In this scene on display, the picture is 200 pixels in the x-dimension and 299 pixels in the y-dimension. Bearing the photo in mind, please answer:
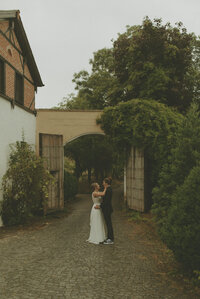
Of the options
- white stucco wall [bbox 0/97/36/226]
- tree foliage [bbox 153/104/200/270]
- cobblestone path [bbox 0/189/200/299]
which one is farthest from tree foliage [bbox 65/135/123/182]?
tree foliage [bbox 153/104/200/270]

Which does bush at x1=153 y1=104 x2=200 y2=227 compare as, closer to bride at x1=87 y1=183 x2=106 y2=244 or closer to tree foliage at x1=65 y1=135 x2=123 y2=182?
bride at x1=87 y1=183 x2=106 y2=244

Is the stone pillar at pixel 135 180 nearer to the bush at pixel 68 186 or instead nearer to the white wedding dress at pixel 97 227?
the white wedding dress at pixel 97 227

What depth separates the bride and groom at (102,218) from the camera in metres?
8.84

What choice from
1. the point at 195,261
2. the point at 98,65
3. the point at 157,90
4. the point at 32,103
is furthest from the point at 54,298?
the point at 98,65

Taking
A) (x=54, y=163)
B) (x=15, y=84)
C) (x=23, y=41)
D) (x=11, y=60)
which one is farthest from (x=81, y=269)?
(x=23, y=41)

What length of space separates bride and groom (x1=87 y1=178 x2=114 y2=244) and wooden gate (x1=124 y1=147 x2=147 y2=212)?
5466 mm

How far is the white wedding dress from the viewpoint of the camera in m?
8.86

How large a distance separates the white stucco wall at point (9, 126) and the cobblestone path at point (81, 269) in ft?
10.3

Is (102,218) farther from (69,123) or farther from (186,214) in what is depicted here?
(69,123)

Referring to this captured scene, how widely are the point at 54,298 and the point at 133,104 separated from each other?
11.4m

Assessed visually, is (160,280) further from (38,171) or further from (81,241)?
(38,171)

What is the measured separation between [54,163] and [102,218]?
657 centimetres

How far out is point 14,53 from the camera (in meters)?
12.8

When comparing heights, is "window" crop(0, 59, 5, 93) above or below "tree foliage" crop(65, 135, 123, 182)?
above
